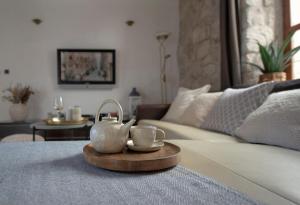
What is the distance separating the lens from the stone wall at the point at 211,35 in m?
2.73

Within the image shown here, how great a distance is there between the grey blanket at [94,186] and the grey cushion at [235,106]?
1142 millimetres

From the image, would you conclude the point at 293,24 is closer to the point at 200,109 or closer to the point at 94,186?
the point at 200,109

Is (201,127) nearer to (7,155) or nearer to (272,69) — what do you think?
(272,69)

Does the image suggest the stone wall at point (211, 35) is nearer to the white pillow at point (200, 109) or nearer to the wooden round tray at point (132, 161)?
the white pillow at point (200, 109)

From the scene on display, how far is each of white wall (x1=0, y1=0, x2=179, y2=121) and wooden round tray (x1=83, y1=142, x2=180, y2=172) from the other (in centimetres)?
338

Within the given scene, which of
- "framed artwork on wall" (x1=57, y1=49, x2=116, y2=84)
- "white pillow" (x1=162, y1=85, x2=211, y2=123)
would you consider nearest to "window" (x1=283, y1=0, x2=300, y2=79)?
"white pillow" (x1=162, y1=85, x2=211, y2=123)

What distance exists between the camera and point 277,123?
4.43ft

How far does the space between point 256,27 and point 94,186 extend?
2.62 meters

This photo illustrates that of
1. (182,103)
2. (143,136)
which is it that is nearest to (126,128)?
(143,136)

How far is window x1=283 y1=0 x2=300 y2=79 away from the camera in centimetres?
257

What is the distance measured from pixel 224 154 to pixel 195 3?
10.4 feet

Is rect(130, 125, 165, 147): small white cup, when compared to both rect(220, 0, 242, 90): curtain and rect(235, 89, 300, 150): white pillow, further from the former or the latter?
rect(220, 0, 242, 90): curtain

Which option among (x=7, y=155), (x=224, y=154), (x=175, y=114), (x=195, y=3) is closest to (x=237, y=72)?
(x=175, y=114)

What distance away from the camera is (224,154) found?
1.06m
